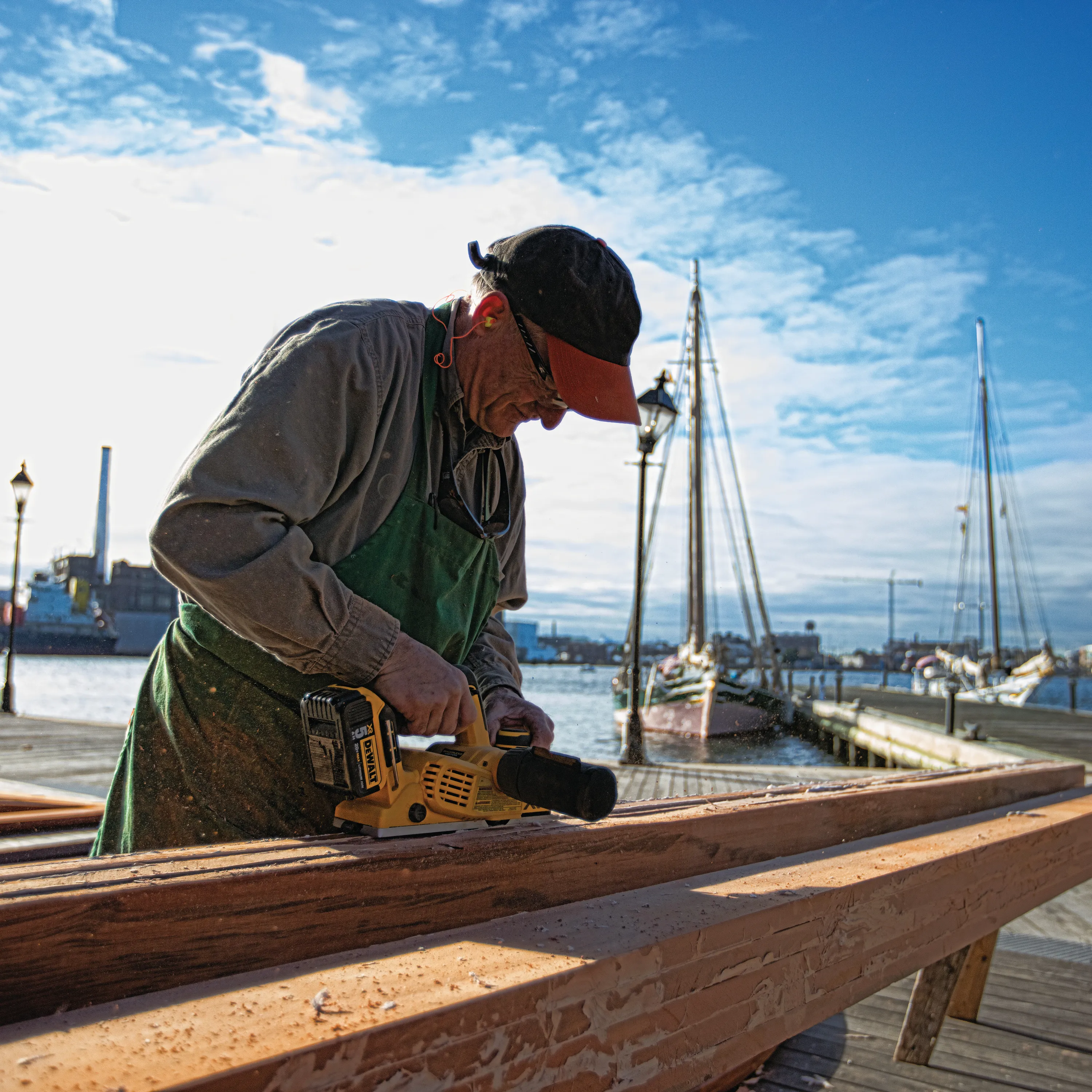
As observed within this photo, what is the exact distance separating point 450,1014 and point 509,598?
115 centimetres

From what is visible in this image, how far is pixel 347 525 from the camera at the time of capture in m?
1.28

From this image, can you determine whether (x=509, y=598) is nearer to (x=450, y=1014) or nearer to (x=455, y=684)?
(x=455, y=684)

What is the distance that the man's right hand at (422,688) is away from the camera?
1175 mm

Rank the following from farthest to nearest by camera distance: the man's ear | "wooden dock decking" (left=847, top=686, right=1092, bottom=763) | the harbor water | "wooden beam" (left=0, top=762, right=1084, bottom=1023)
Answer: the harbor water, "wooden dock decking" (left=847, top=686, right=1092, bottom=763), the man's ear, "wooden beam" (left=0, top=762, right=1084, bottom=1023)

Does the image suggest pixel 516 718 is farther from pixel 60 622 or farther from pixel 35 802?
pixel 60 622

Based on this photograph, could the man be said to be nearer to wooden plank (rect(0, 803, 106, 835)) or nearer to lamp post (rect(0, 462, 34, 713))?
wooden plank (rect(0, 803, 106, 835))

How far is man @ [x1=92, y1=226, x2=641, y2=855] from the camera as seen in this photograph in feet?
3.61

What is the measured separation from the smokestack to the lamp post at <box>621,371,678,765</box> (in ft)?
197

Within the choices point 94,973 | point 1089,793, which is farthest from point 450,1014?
point 1089,793

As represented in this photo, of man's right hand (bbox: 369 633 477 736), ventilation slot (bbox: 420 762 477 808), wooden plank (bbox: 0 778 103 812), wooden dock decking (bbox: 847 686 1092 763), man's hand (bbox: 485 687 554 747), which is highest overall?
man's right hand (bbox: 369 633 477 736)

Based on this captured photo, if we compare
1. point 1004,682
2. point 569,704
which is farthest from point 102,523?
point 1004,682

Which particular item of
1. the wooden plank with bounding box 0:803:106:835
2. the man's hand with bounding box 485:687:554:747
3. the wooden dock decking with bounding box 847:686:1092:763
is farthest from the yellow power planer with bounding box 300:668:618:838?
the wooden dock decking with bounding box 847:686:1092:763

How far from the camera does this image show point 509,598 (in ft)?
5.85

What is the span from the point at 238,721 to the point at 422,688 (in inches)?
12.2
